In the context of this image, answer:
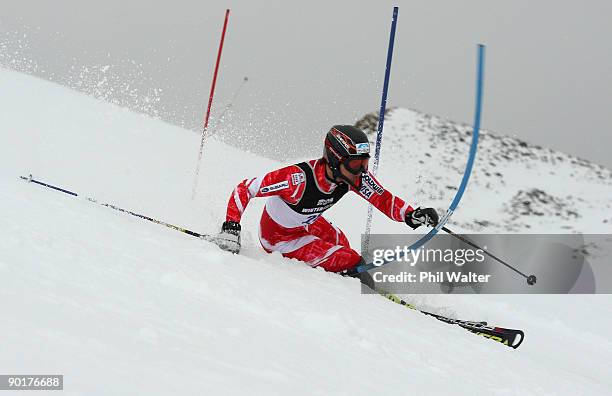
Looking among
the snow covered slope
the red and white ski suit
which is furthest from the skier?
the snow covered slope

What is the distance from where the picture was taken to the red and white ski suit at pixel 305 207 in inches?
214

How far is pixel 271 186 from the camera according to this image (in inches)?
213

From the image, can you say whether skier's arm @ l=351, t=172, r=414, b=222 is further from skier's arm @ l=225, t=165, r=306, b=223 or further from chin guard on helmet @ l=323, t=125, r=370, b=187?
skier's arm @ l=225, t=165, r=306, b=223

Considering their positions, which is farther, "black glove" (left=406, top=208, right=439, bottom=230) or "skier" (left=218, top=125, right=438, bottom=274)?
"black glove" (left=406, top=208, right=439, bottom=230)

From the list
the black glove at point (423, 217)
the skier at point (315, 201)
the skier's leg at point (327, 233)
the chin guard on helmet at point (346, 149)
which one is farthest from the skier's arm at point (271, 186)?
the black glove at point (423, 217)

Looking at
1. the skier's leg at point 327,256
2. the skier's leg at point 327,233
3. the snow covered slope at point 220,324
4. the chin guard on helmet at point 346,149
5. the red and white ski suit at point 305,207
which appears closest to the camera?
the snow covered slope at point 220,324

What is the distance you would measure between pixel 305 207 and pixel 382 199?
90 cm

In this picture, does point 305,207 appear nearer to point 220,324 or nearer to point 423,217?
point 423,217

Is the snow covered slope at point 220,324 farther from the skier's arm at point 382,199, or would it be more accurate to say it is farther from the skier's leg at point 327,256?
the skier's arm at point 382,199

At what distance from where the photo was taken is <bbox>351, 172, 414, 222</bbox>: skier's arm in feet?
19.3

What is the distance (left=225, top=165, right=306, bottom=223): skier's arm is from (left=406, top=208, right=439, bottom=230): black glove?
46.8 inches

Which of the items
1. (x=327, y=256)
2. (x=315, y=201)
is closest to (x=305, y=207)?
(x=315, y=201)

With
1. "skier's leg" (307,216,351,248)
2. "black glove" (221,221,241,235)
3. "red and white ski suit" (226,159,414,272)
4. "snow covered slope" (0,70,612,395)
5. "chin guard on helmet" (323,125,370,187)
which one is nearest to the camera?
"snow covered slope" (0,70,612,395)

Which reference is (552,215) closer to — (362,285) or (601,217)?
(601,217)
